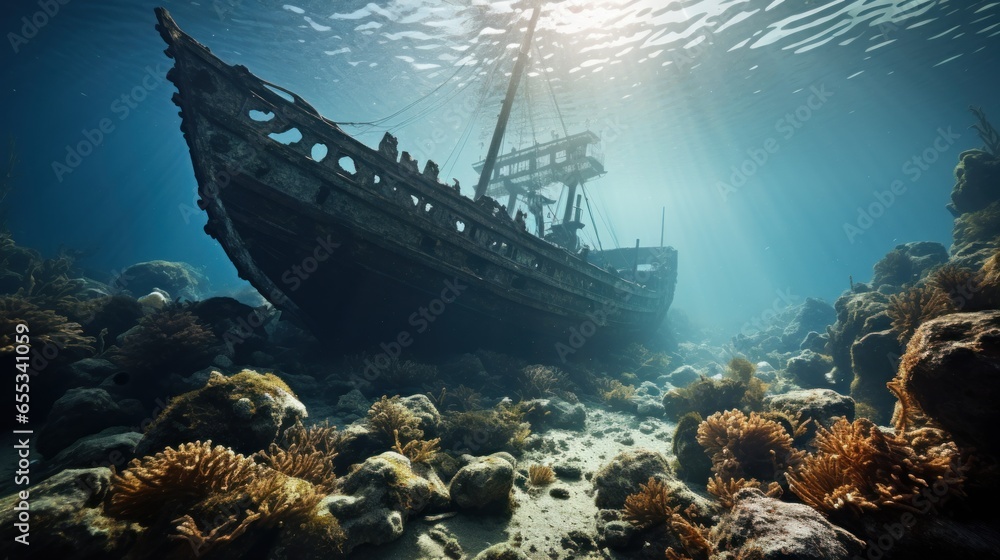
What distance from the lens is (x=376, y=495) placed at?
3494 mm

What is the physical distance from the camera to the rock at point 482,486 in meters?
4.11

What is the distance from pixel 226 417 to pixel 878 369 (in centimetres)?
1427

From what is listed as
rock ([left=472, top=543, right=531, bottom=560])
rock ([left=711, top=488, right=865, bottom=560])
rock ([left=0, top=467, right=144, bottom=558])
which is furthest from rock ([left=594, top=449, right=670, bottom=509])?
rock ([left=0, top=467, right=144, bottom=558])

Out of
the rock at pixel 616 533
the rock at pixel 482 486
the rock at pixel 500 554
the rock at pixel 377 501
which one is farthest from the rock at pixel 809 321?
the rock at pixel 377 501

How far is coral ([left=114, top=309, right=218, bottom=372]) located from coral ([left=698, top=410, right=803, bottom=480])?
934 centimetres

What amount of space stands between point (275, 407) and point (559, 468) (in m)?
4.56

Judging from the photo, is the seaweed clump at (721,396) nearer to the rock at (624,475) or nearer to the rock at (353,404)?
the rock at (624,475)

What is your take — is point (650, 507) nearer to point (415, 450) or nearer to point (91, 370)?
point (415, 450)

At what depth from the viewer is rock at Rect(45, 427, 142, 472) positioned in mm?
3598

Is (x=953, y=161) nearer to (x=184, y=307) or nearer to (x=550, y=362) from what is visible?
(x=550, y=362)

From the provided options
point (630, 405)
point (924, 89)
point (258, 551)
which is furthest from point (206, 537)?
point (924, 89)

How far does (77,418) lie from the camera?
4363 millimetres

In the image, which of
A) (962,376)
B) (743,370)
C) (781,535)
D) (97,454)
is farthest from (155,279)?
(962,376)

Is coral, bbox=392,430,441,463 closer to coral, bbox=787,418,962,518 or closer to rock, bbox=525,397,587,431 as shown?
rock, bbox=525,397,587,431
